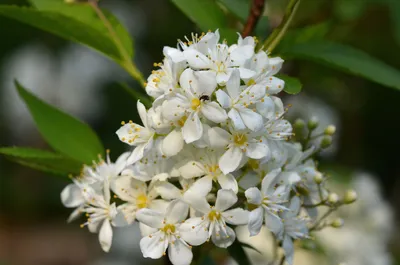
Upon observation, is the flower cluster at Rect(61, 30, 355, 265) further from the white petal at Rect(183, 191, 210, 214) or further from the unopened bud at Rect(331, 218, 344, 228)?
the unopened bud at Rect(331, 218, 344, 228)

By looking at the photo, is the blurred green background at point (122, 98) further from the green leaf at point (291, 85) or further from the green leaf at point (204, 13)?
the green leaf at point (291, 85)

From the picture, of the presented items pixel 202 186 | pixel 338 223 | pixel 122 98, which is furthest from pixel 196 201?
pixel 122 98

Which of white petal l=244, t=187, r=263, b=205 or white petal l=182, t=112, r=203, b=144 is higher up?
white petal l=182, t=112, r=203, b=144

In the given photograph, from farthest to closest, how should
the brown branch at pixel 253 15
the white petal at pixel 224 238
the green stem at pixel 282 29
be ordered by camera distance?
the brown branch at pixel 253 15, the green stem at pixel 282 29, the white petal at pixel 224 238

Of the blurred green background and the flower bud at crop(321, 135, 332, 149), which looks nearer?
the flower bud at crop(321, 135, 332, 149)

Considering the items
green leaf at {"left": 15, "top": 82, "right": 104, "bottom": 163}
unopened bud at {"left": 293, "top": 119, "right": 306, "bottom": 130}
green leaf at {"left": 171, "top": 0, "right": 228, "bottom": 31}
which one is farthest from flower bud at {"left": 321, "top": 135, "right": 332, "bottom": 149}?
green leaf at {"left": 15, "top": 82, "right": 104, "bottom": 163}

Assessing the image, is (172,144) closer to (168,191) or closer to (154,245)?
(168,191)

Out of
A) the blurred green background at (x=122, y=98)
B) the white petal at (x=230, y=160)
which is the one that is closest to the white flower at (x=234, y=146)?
the white petal at (x=230, y=160)

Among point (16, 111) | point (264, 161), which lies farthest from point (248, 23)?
point (16, 111)
